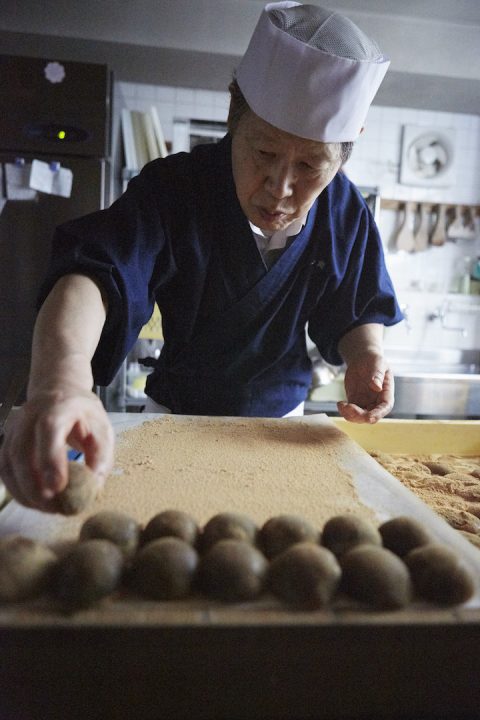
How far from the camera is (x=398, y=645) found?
434mm

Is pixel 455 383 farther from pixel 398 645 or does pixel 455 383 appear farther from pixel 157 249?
pixel 398 645

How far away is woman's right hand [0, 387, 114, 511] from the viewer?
1.58ft

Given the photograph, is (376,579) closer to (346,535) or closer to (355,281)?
(346,535)

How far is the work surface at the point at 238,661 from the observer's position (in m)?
0.41

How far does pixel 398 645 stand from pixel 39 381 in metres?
0.44

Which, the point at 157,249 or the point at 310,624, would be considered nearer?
the point at 310,624

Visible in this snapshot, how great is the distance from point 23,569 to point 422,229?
3.44m

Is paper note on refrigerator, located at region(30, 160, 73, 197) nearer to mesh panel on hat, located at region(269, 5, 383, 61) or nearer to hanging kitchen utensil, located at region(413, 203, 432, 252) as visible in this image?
mesh panel on hat, located at region(269, 5, 383, 61)

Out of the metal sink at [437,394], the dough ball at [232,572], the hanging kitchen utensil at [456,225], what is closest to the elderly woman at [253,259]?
the dough ball at [232,572]

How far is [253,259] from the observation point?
1111 millimetres

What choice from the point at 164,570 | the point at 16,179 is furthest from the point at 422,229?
the point at 164,570

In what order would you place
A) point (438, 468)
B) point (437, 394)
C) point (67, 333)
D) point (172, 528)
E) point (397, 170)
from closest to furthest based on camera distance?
point (172, 528) → point (67, 333) → point (438, 468) → point (437, 394) → point (397, 170)

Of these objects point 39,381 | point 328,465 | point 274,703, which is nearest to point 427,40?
point 328,465

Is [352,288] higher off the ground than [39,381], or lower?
higher
